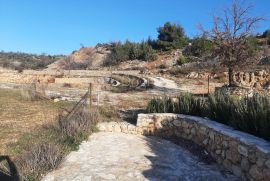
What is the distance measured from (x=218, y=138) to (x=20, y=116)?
7.49 m

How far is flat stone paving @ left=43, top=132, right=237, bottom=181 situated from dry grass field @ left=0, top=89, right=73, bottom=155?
1.79 meters

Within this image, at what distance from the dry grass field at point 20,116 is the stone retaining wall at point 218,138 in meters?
2.23

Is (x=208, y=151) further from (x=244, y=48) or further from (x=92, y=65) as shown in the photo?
(x=92, y=65)

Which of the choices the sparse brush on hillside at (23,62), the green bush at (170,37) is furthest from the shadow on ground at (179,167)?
the green bush at (170,37)

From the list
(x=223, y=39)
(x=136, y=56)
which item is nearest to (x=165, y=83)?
(x=223, y=39)

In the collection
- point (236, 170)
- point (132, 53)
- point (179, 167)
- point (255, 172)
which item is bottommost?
point (179, 167)

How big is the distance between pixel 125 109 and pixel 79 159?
6.99 m

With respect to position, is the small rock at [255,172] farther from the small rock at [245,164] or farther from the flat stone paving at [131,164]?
the flat stone paving at [131,164]

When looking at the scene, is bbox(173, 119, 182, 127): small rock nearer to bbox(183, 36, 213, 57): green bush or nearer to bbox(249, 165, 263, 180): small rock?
bbox(249, 165, 263, 180): small rock

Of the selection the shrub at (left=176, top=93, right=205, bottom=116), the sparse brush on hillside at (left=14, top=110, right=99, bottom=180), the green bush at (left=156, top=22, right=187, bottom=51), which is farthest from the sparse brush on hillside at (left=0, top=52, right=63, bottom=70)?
the sparse brush on hillside at (left=14, top=110, right=99, bottom=180)

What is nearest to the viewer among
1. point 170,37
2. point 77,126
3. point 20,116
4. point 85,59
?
point 77,126

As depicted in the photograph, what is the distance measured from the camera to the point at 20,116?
44.7 ft

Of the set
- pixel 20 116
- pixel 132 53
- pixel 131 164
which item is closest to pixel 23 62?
pixel 132 53

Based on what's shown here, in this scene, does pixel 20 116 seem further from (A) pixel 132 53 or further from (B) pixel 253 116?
Answer: (A) pixel 132 53
